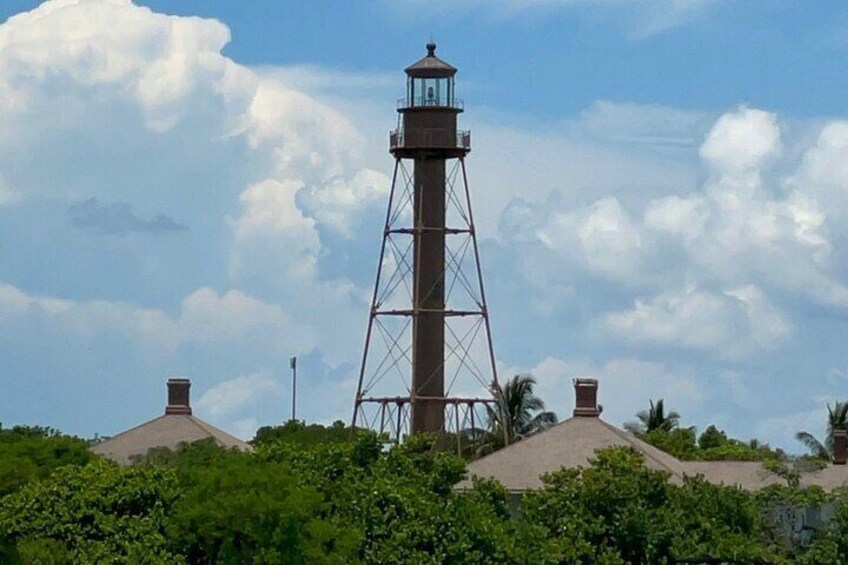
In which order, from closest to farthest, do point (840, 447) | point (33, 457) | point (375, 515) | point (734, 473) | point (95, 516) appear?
point (375, 515)
point (95, 516)
point (33, 457)
point (734, 473)
point (840, 447)

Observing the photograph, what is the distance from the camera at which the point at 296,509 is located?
162 ft

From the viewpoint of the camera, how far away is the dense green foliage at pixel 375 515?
50062mm

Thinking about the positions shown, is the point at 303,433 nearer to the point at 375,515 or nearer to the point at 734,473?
the point at 734,473

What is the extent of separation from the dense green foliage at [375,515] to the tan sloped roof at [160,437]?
16499mm

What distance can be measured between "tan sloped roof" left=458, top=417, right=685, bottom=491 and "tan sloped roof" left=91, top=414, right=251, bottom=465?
993 centimetres

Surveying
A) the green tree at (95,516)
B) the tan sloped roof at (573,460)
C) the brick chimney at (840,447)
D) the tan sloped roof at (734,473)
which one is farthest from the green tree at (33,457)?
the brick chimney at (840,447)

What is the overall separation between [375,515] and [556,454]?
16.3 m

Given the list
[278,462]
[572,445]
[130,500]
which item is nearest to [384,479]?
[278,462]

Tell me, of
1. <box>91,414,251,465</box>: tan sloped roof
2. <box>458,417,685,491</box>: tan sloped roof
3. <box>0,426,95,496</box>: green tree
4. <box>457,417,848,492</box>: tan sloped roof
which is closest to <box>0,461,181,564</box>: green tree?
<box>0,426,95,496</box>: green tree

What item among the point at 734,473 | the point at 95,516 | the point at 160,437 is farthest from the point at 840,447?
the point at 95,516

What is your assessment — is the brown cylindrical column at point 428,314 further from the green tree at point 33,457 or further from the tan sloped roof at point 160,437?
the green tree at point 33,457

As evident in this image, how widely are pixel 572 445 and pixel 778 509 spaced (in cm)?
1104

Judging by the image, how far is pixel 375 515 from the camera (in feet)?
170

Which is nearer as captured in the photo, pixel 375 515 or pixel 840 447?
pixel 375 515
